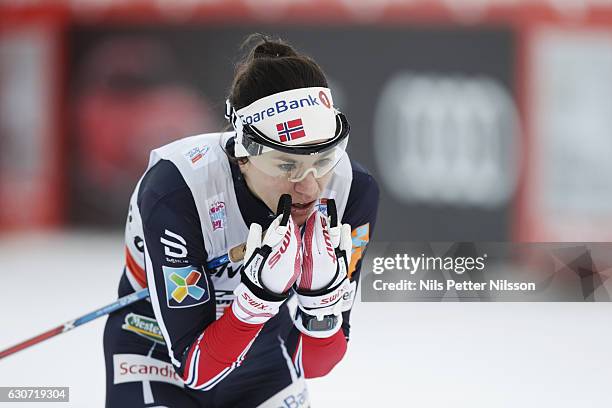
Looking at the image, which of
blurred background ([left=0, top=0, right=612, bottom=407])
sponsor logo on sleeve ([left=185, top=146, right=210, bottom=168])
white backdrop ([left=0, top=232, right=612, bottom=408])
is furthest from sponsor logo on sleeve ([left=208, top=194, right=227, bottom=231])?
blurred background ([left=0, top=0, right=612, bottom=407])

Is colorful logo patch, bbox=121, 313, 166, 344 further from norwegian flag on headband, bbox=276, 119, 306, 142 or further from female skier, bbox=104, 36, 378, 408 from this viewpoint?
norwegian flag on headband, bbox=276, 119, 306, 142

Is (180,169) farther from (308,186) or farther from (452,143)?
(452,143)

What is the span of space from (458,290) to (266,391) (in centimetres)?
92

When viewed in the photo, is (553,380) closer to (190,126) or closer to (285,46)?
(285,46)

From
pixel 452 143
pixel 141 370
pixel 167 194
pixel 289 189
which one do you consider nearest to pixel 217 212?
pixel 167 194

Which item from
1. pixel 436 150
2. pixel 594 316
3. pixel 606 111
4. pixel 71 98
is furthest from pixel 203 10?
pixel 594 316

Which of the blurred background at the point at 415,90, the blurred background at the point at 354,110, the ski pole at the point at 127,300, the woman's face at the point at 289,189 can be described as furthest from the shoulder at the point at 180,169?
the blurred background at the point at 415,90

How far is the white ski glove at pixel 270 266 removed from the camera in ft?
7.56

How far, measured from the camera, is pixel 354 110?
6.54 meters

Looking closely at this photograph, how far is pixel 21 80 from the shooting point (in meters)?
7.31

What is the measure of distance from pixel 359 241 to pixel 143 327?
722mm

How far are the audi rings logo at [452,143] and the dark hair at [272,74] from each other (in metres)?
4.00

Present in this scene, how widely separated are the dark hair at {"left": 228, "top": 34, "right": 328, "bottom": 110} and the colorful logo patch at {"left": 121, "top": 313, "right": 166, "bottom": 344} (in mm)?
791

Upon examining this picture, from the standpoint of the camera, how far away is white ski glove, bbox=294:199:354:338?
241cm
